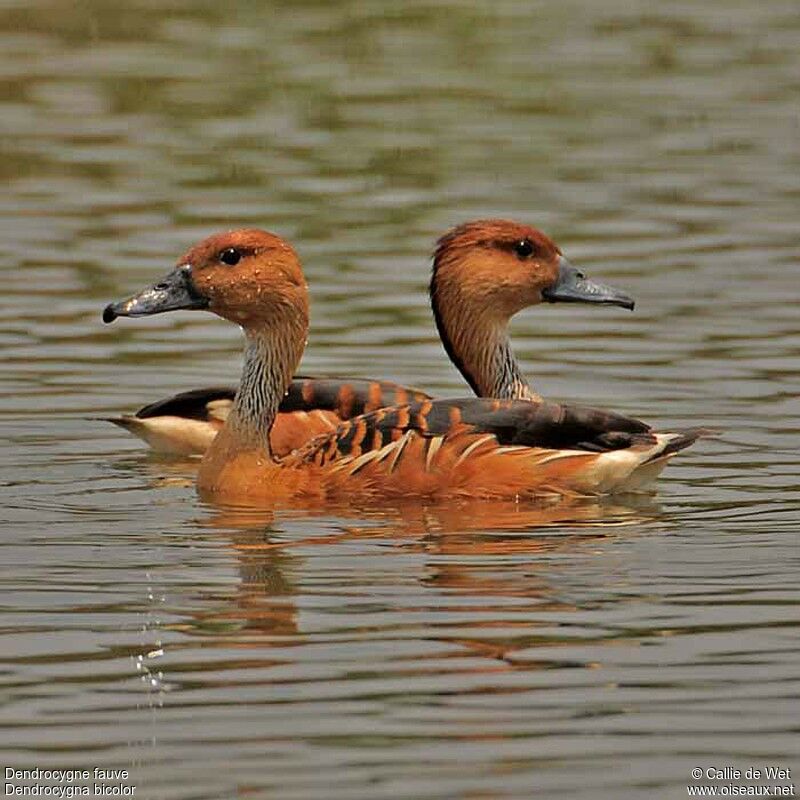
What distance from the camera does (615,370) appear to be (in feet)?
52.1

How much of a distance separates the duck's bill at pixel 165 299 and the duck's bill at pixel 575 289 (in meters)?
1.98

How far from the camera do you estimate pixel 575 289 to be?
14.0m

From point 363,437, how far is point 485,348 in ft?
5.44

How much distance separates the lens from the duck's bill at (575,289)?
13.9m

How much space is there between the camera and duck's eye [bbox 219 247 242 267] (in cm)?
1319

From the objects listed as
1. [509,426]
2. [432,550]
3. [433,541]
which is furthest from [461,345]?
[432,550]

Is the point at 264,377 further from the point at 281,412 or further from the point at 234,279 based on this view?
the point at 281,412

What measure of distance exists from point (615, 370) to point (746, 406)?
129 centimetres

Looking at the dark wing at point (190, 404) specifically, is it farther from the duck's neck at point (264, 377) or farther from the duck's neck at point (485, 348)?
the duck's neck at point (485, 348)

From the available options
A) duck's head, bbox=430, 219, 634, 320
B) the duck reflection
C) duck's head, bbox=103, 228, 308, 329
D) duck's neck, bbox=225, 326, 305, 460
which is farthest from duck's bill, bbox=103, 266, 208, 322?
duck's head, bbox=430, 219, 634, 320

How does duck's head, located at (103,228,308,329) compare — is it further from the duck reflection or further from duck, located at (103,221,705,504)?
the duck reflection

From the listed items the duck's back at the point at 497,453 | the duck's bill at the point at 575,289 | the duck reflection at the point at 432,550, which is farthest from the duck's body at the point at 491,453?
the duck's bill at the point at 575,289

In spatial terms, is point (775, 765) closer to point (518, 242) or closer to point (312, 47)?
point (518, 242)

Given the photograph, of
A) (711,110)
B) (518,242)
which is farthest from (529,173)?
(518,242)
